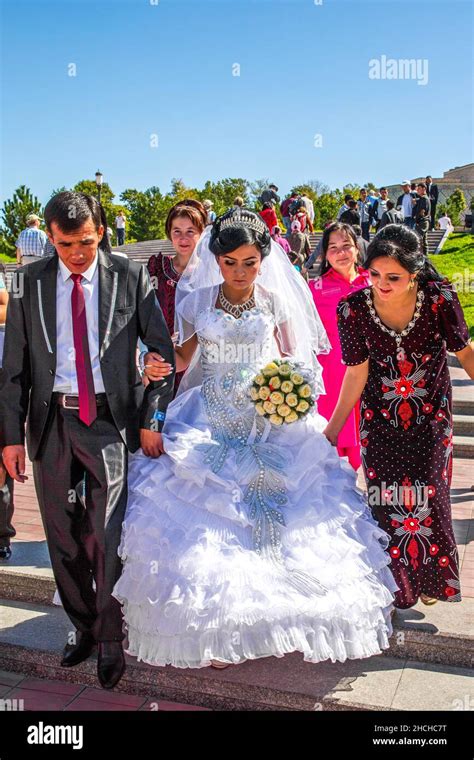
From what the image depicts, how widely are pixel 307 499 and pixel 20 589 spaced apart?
2.00 m

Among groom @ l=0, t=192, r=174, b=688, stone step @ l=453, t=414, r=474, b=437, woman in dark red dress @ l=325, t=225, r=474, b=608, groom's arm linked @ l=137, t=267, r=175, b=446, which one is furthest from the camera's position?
stone step @ l=453, t=414, r=474, b=437

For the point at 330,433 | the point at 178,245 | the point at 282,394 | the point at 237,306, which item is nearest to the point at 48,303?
the point at 237,306

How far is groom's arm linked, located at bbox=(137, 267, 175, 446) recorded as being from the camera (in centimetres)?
368

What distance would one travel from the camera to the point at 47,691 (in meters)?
3.86

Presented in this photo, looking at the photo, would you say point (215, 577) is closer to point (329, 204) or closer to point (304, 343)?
point (304, 343)

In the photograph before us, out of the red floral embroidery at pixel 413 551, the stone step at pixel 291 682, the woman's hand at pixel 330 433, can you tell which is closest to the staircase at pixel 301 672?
the stone step at pixel 291 682

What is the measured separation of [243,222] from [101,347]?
1099 millimetres

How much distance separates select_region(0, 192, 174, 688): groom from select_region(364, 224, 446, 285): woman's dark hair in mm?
1111

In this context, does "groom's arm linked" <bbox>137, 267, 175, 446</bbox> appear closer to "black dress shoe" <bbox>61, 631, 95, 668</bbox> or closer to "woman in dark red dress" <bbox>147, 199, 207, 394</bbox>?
"black dress shoe" <bbox>61, 631, 95, 668</bbox>

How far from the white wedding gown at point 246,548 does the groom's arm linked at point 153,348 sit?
0.67ft

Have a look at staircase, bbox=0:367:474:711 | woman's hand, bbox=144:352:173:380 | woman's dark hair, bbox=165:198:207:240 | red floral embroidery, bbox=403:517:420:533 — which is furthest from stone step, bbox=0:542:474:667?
woman's dark hair, bbox=165:198:207:240

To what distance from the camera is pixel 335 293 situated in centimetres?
574

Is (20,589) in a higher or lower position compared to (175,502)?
lower
